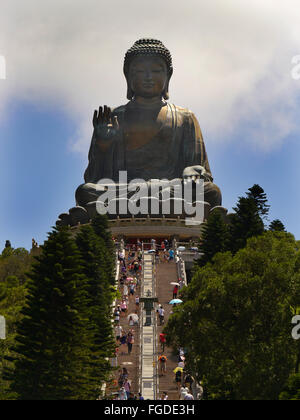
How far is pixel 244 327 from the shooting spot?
18.4 metres

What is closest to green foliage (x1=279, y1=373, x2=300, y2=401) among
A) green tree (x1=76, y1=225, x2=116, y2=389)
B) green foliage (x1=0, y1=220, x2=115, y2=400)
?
green foliage (x1=0, y1=220, x2=115, y2=400)

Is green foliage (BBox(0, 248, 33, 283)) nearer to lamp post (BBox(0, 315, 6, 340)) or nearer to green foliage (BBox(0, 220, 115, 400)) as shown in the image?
lamp post (BBox(0, 315, 6, 340))

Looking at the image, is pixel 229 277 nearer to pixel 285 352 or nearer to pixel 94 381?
pixel 285 352

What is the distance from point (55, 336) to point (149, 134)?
92.8ft

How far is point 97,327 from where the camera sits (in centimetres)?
2220

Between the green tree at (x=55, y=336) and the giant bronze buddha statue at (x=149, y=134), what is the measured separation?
2536 cm

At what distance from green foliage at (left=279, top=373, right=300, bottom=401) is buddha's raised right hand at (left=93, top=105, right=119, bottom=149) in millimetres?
29982

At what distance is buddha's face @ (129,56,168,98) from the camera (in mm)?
46781

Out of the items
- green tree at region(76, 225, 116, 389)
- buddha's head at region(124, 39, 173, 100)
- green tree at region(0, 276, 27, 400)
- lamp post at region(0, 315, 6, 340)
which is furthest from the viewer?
buddha's head at region(124, 39, 173, 100)

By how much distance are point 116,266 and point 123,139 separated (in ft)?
48.4

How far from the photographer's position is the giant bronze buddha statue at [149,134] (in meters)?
46.3

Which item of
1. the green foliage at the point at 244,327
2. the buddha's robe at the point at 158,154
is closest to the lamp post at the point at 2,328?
the green foliage at the point at 244,327

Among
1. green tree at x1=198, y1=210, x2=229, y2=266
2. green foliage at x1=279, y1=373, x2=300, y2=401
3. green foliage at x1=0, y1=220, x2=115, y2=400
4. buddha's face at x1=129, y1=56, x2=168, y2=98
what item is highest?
buddha's face at x1=129, y1=56, x2=168, y2=98

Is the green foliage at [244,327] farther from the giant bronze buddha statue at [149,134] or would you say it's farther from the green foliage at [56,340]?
the giant bronze buddha statue at [149,134]
